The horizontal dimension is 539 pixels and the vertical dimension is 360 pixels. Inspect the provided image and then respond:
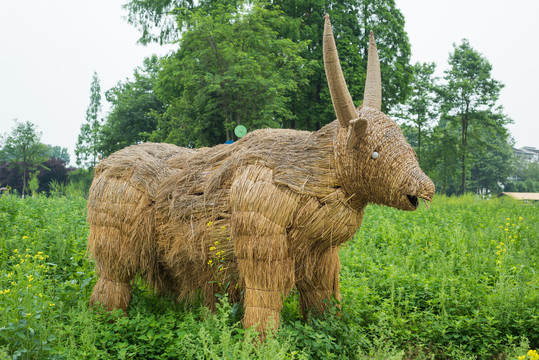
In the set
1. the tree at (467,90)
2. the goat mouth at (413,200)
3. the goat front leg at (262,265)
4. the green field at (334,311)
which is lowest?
the green field at (334,311)

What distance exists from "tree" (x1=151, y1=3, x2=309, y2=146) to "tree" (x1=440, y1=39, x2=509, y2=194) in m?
10.2

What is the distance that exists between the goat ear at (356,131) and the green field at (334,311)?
135 centimetres

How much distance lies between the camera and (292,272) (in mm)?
3029

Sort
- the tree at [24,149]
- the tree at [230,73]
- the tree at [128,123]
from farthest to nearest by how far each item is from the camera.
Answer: the tree at [24,149], the tree at [128,123], the tree at [230,73]

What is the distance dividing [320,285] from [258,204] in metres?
1.01

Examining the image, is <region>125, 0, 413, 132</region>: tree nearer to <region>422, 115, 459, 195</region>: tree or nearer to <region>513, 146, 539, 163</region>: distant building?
<region>422, 115, 459, 195</region>: tree

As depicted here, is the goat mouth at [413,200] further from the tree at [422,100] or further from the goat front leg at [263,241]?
the tree at [422,100]

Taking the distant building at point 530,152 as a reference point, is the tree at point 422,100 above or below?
below

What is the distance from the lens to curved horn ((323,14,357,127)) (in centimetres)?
261

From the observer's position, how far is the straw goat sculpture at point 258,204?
9.18ft

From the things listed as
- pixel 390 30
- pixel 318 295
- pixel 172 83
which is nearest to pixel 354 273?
pixel 318 295

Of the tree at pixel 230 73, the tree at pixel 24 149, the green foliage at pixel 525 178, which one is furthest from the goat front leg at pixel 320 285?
the green foliage at pixel 525 178

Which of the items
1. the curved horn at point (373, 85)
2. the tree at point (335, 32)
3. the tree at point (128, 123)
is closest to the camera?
the curved horn at point (373, 85)

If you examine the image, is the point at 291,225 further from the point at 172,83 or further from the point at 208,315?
the point at 172,83
